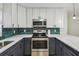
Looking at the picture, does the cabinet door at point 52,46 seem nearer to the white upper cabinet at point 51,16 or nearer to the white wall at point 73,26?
the white upper cabinet at point 51,16

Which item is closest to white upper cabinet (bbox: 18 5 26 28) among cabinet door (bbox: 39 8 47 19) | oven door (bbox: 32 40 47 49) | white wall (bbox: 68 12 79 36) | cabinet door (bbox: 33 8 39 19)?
cabinet door (bbox: 33 8 39 19)

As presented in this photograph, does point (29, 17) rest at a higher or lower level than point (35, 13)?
lower

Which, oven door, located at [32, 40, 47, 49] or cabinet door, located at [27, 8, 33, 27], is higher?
cabinet door, located at [27, 8, 33, 27]

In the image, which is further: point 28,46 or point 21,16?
point 21,16

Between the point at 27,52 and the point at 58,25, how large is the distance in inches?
74.5

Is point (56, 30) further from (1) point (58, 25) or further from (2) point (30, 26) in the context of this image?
(2) point (30, 26)

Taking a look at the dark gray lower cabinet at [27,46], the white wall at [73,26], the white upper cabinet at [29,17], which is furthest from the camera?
the white wall at [73,26]

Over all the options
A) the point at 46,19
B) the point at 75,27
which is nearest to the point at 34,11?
the point at 46,19

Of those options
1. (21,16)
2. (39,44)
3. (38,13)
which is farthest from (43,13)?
(39,44)

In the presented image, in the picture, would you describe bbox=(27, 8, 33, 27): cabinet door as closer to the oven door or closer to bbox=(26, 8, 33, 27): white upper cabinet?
bbox=(26, 8, 33, 27): white upper cabinet

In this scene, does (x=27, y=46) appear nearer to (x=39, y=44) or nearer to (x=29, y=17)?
(x=39, y=44)

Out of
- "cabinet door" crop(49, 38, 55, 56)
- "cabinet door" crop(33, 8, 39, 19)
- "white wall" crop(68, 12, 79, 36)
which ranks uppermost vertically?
"cabinet door" crop(33, 8, 39, 19)

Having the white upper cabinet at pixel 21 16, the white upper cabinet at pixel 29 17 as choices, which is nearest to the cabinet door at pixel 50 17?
the white upper cabinet at pixel 29 17

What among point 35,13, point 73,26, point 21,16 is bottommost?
point 73,26
